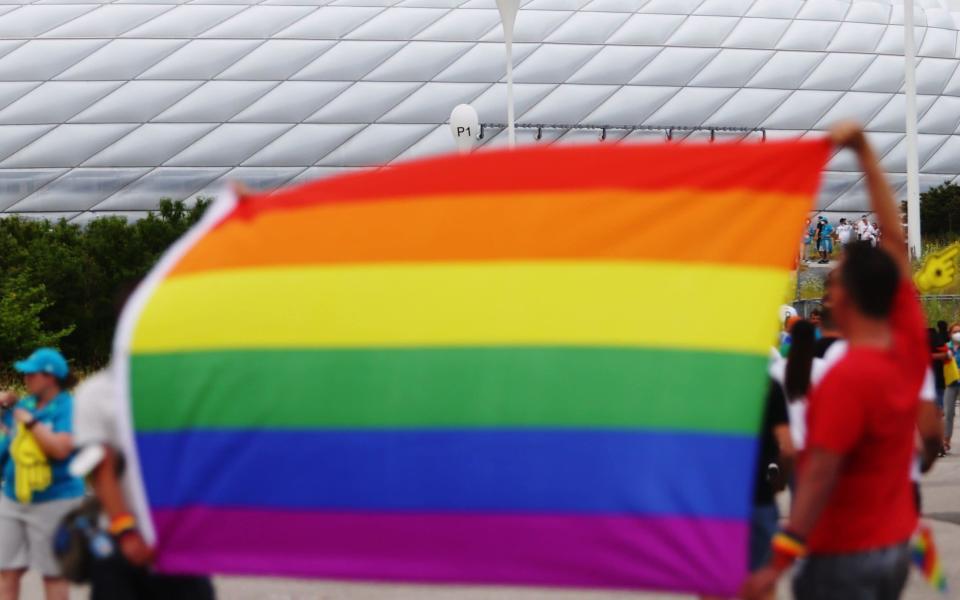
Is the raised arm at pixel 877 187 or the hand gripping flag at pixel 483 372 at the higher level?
the raised arm at pixel 877 187

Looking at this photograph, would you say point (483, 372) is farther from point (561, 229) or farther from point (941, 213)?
point (941, 213)

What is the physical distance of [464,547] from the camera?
4152 millimetres

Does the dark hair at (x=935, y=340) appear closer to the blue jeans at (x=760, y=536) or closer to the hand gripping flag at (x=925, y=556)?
the blue jeans at (x=760, y=536)

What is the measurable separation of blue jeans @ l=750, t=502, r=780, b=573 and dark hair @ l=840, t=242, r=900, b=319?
2127 millimetres

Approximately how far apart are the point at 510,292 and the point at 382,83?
40175mm

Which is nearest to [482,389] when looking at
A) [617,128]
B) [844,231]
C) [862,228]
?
[862,228]

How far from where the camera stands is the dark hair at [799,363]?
6.60 m

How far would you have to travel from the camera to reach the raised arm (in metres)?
4.23

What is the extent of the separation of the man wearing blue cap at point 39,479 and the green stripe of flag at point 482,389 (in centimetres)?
284

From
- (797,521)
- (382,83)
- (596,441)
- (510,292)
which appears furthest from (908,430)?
(382,83)

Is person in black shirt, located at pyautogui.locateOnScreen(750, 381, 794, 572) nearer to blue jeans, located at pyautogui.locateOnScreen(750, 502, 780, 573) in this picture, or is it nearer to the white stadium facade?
blue jeans, located at pyautogui.locateOnScreen(750, 502, 780, 573)

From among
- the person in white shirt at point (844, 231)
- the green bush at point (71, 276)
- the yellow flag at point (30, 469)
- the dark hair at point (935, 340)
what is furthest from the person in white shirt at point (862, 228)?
the yellow flag at point (30, 469)

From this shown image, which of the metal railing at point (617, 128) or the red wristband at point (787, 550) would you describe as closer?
the red wristband at point (787, 550)

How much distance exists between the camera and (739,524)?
4.05 meters
